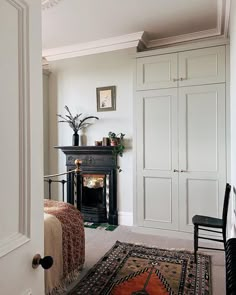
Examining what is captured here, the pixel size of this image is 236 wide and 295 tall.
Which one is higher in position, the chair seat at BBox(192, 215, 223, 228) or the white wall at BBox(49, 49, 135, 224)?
the white wall at BBox(49, 49, 135, 224)

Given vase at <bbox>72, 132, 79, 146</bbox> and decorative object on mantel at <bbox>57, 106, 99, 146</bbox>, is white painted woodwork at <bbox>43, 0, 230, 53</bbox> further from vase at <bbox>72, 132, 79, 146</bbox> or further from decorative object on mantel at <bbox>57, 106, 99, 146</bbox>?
vase at <bbox>72, 132, 79, 146</bbox>

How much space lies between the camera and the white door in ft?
2.42

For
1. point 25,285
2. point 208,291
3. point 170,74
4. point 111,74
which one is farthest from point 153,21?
point 25,285

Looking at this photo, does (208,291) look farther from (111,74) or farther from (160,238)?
(111,74)

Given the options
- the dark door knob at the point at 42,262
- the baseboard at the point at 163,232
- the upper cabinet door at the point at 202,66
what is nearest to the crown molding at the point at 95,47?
the upper cabinet door at the point at 202,66

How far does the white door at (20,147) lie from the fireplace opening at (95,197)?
3220 millimetres

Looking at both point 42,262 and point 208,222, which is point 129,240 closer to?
point 208,222

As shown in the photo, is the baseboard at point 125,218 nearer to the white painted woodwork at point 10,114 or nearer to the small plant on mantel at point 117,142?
the small plant on mantel at point 117,142

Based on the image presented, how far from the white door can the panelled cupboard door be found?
9.02ft

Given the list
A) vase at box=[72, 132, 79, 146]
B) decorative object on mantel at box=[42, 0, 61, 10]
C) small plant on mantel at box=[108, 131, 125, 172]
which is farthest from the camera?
vase at box=[72, 132, 79, 146]

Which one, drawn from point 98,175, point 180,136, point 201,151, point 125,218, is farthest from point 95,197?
point 201,151

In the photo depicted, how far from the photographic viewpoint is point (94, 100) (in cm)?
423

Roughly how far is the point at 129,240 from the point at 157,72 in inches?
94.1

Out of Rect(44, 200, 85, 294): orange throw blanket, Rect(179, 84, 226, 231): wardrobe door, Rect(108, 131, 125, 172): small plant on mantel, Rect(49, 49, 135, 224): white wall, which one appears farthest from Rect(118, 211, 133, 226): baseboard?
Rect(44, 200, 85, 294): orange throw blanket
